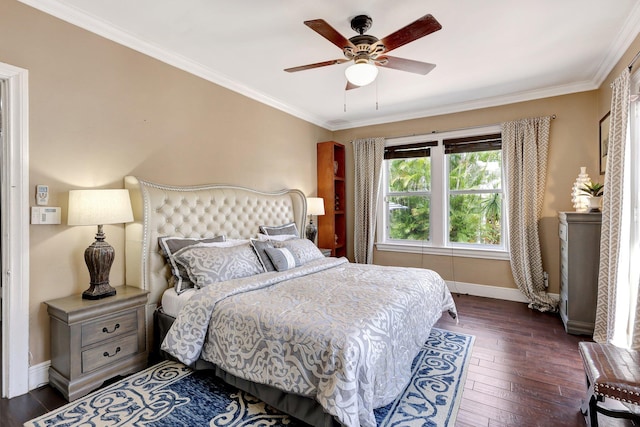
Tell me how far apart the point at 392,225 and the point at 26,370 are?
179 inches

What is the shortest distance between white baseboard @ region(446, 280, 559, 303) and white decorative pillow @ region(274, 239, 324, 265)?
2.31 m

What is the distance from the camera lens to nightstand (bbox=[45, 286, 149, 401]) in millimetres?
2066

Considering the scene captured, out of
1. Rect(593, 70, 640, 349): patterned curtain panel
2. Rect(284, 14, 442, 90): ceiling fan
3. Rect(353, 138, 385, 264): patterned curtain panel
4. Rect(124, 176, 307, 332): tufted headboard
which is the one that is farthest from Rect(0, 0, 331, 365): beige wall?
Rect(593, 70, 640, 349): patterned curtain panel

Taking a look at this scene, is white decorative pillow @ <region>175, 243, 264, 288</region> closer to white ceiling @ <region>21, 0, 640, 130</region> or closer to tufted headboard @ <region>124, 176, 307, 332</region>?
tufted headboard @ <region>124, 176, 307, 332</region>

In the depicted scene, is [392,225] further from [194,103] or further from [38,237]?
[38,237]

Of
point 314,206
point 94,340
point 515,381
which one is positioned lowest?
point 515,381

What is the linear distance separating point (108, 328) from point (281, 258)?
1.46 m

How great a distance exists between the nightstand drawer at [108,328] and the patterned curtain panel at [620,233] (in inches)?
152

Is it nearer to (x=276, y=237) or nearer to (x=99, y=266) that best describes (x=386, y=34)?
(x=276, y=237)

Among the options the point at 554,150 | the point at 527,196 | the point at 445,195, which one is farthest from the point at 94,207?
the point at 554,150

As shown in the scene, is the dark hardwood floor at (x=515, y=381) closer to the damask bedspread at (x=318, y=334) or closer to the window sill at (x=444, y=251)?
the damask bedspread at (x=318, y=334)

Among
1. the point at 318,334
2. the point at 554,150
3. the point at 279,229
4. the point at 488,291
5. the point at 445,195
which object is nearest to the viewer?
the point at 318,334

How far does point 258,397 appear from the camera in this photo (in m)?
1.93

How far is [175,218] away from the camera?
9.62 ft
